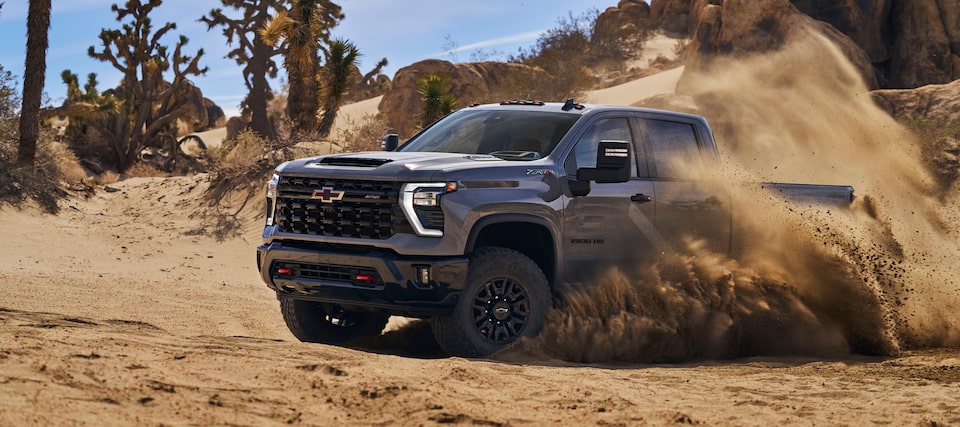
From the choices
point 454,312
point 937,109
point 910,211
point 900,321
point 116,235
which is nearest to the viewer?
point 454,312

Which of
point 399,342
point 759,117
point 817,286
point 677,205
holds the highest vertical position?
point 759,117

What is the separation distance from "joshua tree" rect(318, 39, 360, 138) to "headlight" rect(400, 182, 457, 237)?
67.4ft

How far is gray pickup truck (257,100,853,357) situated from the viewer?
24.2 ft

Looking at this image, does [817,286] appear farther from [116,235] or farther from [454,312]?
[116,235]

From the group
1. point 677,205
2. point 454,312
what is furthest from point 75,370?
point 677,205

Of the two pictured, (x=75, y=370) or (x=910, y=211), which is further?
(x=910, y=211)

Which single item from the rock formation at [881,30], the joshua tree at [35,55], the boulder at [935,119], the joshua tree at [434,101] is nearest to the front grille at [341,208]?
the boulder at [935,119]

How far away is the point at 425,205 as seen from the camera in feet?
24.1

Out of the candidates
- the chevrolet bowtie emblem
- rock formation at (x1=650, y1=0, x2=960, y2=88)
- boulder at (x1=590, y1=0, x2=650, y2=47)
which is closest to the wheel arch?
the chevrolet bowtie emblem

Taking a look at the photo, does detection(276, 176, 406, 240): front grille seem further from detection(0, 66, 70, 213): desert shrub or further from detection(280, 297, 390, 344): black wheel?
detection(0, 66, 70, 213): desert shrub

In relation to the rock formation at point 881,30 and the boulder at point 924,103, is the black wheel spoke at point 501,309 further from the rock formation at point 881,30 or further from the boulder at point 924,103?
the rock formation at point 881,30

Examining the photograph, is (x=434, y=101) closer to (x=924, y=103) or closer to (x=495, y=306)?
(x=924, y=103)

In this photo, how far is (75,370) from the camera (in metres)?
5.56

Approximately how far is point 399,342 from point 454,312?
177cm
